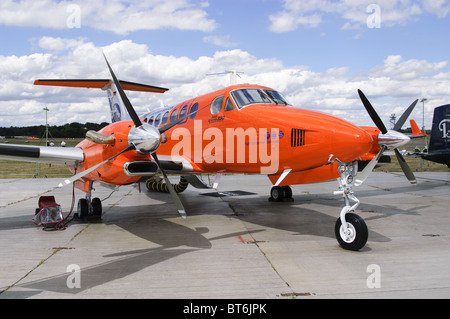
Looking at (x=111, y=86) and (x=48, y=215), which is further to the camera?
(x=111, y=86)

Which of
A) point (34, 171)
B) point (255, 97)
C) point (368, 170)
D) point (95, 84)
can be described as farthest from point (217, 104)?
point (34, 171)

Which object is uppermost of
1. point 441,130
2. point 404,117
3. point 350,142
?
point 404,117

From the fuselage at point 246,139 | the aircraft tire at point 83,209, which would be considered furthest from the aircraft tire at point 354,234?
the aircraft tire at point 83,209

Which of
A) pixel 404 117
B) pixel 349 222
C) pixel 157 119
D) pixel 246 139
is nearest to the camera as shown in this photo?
pixel 349 222

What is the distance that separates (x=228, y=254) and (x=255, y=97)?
359 centimetres

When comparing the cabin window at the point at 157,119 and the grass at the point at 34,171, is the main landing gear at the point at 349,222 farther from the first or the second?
the grass at the point at 34,171

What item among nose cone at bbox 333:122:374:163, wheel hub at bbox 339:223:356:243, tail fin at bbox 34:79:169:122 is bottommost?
wheel hub at bbox 339:223:356:243

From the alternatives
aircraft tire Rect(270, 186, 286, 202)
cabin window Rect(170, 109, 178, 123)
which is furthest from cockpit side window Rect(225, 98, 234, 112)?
aircraft tire Rect(270, 186, 286, 202)

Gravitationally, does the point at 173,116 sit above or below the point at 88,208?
above

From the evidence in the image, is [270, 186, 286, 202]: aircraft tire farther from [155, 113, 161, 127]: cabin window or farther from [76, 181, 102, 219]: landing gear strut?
[76, 181, 102, 219]: landing gear strut

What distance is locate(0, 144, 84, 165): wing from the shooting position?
28.9 ft

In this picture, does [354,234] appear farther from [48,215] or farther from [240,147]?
[48,215]

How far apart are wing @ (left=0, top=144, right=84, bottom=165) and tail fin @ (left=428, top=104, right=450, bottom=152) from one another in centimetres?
1602

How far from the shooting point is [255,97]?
830cm
